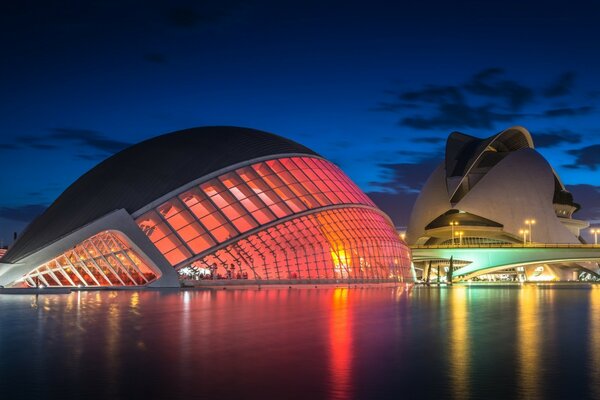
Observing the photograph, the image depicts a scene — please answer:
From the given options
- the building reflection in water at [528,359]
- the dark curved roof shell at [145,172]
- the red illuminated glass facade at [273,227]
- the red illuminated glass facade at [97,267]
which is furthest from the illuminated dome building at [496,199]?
the building reflection in water at [528,359]

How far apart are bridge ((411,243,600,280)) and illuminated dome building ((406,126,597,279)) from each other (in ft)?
44.1

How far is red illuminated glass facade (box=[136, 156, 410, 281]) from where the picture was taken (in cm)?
4622

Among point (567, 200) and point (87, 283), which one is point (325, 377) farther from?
point (567, 200)

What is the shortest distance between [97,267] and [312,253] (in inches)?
585

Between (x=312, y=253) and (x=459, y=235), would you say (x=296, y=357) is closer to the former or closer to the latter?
(x=312, y=253)

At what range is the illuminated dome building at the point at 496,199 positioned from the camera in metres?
103

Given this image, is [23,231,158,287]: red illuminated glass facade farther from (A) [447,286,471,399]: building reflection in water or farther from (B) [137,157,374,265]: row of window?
(A) [447,286,471,399]: building reflection in water

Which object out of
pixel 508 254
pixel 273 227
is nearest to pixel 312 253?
pixel 273 227

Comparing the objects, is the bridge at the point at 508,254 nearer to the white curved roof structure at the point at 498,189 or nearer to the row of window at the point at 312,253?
the white curved roof structure at the point at 498,189

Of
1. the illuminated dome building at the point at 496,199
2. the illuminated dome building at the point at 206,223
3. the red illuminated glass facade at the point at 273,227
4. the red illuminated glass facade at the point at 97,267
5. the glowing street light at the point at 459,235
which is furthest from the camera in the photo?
the glowing street light at the point at 459,235

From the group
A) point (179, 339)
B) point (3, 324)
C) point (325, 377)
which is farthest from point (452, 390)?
point (3, 324)

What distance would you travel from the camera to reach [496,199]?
103 m

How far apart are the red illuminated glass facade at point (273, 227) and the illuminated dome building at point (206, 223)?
3.4 inches

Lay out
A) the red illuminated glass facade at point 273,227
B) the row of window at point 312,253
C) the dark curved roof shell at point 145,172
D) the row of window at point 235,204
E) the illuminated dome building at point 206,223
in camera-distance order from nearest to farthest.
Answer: the illuminated dome building at point 206,223
the row of window at point 235,204
the red illuminated glass facade at point 273,227
the dark curved roof shell at point 145,172
the row of window at point 312,253
